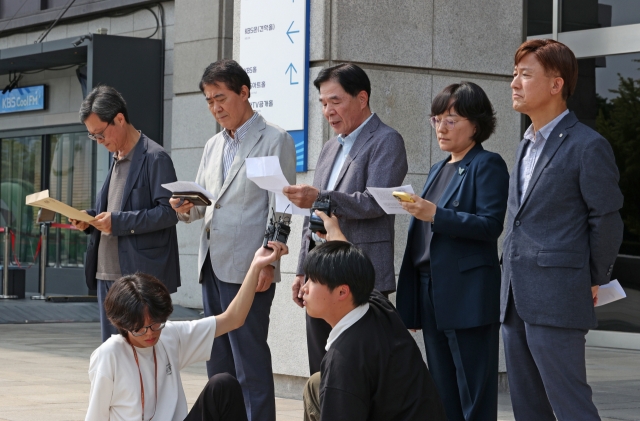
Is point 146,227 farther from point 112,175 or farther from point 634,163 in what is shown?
point 634,163

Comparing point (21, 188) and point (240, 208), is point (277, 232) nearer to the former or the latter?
point (240, 208)

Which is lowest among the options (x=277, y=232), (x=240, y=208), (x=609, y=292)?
(x=609, y=292)

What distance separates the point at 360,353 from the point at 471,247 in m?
1.52

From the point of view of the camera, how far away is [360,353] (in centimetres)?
335

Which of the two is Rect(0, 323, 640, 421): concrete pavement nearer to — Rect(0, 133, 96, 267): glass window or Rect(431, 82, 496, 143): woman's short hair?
Rect(431, 82, 496, 143): woman's short hair

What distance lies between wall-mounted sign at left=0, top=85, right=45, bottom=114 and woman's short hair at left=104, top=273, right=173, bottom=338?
14680mm

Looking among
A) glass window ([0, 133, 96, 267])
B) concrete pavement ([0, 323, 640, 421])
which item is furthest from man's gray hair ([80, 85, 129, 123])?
glass window ([0, 133, 96, 267])

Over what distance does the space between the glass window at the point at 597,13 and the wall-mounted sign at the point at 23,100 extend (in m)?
10.2

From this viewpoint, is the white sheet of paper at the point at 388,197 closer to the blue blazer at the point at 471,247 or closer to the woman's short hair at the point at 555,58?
the blue blazer at the point at 471,247

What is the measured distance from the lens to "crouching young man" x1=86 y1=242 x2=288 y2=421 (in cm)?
397

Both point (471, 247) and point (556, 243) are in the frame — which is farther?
point (471, 247)

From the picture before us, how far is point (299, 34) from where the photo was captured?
22.8ft

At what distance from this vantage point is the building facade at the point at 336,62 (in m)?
6.99

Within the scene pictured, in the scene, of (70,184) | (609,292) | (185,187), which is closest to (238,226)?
(185,187)
